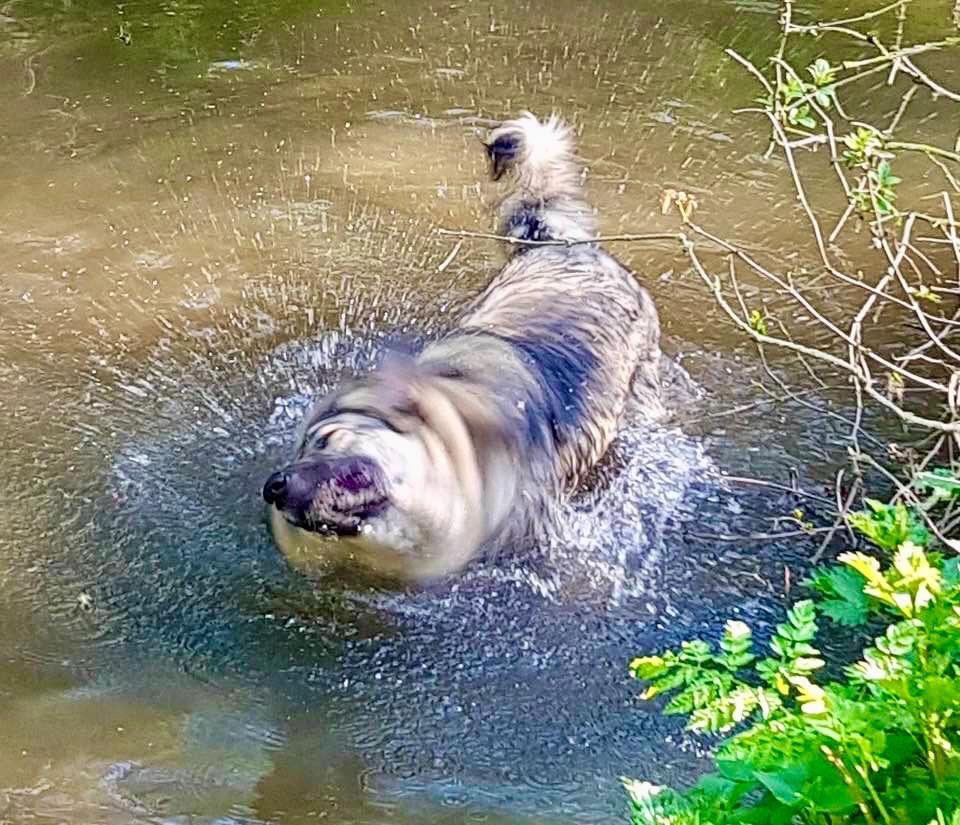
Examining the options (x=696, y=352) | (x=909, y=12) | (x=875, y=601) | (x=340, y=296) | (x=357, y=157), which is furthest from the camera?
(x=909, y=12)

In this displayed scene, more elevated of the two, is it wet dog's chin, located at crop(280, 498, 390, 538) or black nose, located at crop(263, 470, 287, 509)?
black nose, located at crop(263, 470, 287, 509)

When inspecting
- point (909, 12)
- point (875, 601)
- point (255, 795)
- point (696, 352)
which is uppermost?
point (909, 12)

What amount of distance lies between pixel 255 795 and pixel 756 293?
3686 mm

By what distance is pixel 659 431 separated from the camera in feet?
Answer: 18.1

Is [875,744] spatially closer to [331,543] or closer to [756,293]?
[331,543]

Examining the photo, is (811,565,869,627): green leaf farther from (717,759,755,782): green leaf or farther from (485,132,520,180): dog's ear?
(485,132,520,180): dog's ear

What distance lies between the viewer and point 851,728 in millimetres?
1921

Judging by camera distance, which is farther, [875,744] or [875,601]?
[875,601]

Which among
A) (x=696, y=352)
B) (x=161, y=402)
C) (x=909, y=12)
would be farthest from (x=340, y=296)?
(x=909, y=12)

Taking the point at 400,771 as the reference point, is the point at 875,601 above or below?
above

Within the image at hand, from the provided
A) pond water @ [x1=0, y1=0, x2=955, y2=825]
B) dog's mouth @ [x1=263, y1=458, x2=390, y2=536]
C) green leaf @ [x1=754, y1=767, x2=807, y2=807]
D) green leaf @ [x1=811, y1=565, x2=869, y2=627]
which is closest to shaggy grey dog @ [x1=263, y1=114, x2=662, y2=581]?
dog's mouth @ [x1=263, y1=458, x2=390, y2=536]

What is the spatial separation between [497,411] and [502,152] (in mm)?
1543

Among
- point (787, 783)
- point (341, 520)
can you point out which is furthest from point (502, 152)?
point (787, 783)

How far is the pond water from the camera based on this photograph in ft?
13.1
